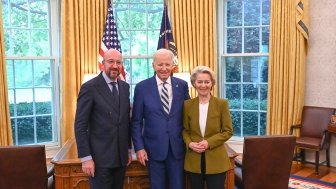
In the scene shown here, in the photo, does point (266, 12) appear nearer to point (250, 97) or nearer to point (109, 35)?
point (250, 97)

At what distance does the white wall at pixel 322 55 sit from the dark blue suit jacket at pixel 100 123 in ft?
11.2

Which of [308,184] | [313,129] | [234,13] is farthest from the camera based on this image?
[234,13]

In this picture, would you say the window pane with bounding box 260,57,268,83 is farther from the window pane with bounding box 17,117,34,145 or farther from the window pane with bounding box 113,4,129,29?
the window pane with bounding box 17,117,34,145

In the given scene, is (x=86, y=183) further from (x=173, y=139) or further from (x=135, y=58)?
(x=135, y=58)

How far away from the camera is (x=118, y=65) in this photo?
7.34 feet

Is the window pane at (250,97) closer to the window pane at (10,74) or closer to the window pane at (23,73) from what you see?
the window pane at (23,73)

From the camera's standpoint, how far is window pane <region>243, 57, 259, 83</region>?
519cm

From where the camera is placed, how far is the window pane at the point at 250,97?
5227mm

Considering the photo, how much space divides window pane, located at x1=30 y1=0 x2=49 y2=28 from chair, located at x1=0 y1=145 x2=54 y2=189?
2.90 meters

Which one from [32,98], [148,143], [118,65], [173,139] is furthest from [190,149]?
[32,98]

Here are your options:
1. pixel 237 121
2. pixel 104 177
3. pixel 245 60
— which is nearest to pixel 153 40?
pixel 245 60

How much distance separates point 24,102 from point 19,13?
127cm

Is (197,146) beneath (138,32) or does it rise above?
beneath

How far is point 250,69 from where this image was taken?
17.1ft
